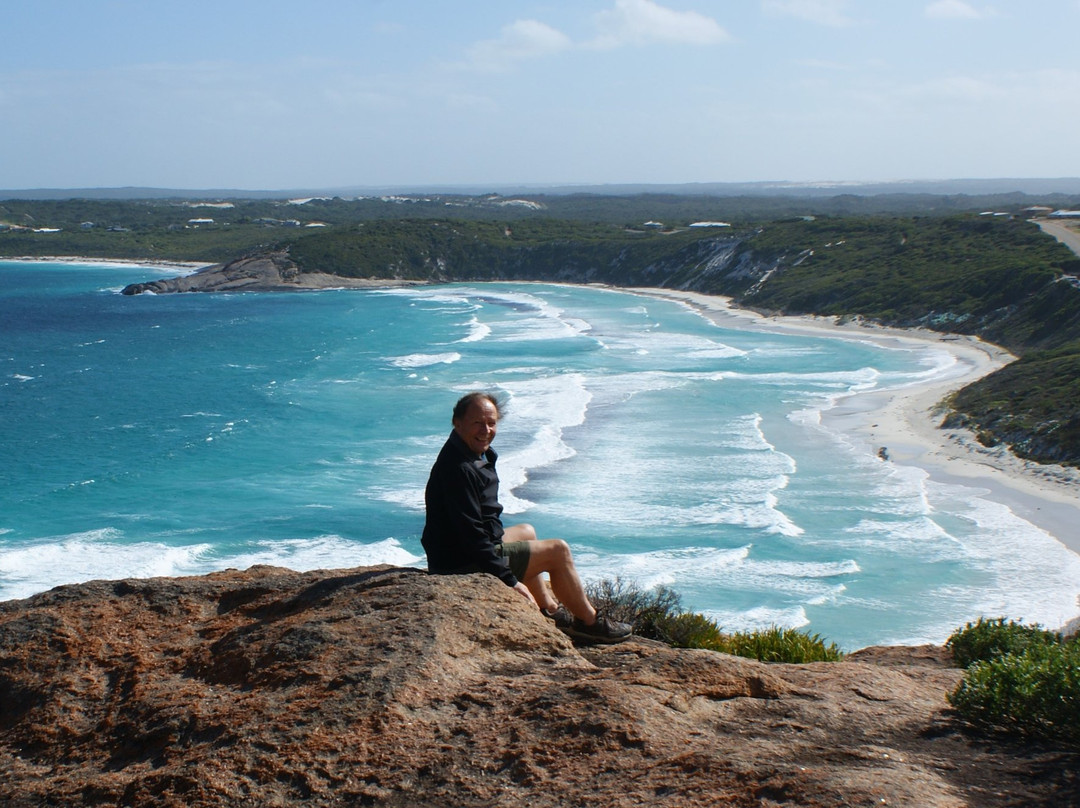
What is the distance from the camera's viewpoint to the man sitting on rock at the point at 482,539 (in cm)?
529

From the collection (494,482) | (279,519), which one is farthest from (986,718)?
(279,519)

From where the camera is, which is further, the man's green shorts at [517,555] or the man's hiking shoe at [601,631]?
the man's green shorts at [517,555]

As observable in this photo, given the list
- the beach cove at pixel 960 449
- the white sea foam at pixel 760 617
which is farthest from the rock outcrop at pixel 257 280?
the white sea foam at pixel 760 617

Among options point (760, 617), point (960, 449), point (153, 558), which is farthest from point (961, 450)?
point (153, 558)

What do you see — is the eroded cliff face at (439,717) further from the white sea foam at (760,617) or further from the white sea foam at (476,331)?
the white sea foam at (476,331)

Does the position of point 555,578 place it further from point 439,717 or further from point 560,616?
point 439,717

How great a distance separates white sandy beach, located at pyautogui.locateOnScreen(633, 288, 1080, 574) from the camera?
22812 millimetres

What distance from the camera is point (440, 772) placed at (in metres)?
3.68

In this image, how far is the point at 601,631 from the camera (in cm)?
541

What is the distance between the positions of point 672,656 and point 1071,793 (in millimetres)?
1780

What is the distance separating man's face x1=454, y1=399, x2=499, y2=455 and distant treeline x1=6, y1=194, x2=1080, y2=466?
25000mm

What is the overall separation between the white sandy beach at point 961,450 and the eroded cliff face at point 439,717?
18040 millimetres

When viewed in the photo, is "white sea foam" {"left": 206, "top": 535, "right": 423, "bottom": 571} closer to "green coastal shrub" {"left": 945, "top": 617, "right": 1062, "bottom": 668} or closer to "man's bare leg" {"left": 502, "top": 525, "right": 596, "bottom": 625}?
"green coastal shrub" {"left": 945, "top": 617, "right": 1062, "bottom": 668}

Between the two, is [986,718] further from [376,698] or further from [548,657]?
[376,698]
